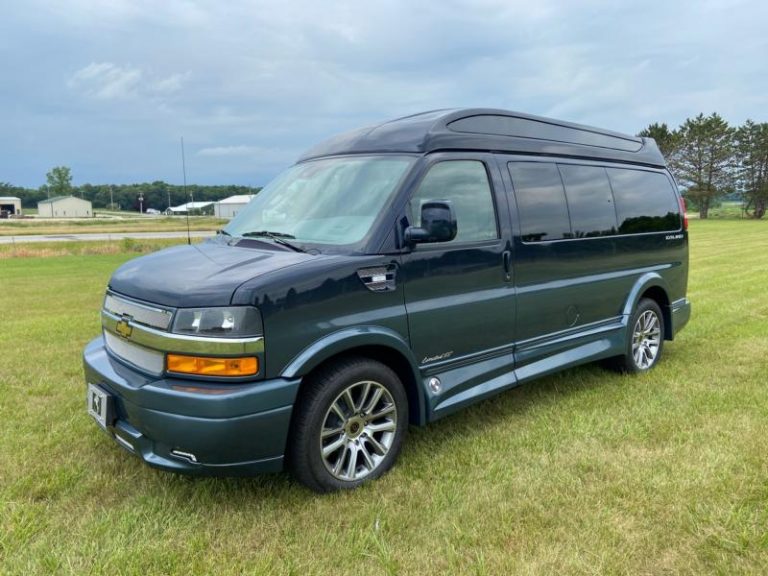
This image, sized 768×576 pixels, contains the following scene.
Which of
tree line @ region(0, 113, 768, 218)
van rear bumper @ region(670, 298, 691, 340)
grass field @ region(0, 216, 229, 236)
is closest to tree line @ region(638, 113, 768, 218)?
tree line @ region(0, 113, 768, 218)

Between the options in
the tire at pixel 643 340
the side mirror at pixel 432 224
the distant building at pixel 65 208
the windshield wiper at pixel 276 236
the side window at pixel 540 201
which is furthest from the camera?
the distant building at pixel 65 208

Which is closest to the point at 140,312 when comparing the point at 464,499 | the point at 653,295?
the point at 464,499

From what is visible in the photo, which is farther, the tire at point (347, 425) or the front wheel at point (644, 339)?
the front wheel at point (644, 339)

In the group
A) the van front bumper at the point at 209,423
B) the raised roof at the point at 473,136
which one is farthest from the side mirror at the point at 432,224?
the van front bumper at the point at 209,423

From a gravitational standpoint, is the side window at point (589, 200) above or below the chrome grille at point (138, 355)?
above

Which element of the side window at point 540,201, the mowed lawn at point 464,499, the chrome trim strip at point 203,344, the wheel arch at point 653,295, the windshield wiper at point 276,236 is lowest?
the mowed lawn at point 464,499

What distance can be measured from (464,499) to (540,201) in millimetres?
2368

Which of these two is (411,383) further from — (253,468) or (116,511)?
(116,511)

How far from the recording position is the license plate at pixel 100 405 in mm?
3242

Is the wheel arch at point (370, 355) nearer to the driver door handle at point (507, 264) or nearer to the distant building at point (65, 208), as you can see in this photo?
the driver door handle at point (507, 264)

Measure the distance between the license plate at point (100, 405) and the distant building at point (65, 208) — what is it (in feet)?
374

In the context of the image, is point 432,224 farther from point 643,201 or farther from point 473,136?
point 643,201

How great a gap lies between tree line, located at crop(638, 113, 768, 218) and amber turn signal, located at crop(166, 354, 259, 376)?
6579cm

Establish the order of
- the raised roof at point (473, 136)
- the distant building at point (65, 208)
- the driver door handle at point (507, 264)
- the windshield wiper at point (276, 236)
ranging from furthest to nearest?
the distant building at point (65, 208) → the driver door handle at point (507, 264) → the raised roof at point (473, 136) → the windshield wiper at point (276, 236)
